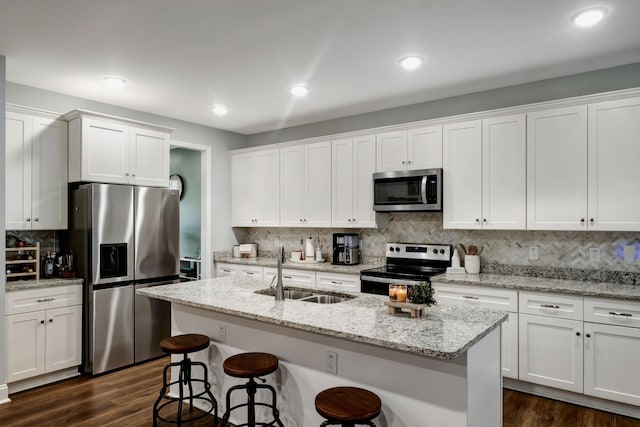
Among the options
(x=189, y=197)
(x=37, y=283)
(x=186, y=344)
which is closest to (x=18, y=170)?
(x=37, y=283)

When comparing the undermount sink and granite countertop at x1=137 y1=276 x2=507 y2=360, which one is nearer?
granite countertop at x1=137 y1=276 x2=507 y2=360

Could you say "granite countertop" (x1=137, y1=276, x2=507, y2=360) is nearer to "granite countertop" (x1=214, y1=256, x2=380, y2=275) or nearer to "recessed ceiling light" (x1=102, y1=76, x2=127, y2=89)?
"granite countertop" (x1=214, y1=256, x2=380, y2=275)

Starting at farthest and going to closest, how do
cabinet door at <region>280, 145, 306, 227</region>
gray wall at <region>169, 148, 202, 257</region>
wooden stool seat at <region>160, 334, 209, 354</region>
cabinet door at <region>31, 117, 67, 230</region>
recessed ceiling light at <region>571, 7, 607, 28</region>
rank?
gray wall at <region>169, 148, 202, 257</region>
cabinet door at <region>280, 145, 306, 227</region>
cabinet door at <region>31, 117, 67, 230</region>
wooden stool seat at <region>160, 334, 209, 354</region>
recessed ceiling light at <region>571, 7, 607, 28</region>

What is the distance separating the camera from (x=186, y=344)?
271 cm

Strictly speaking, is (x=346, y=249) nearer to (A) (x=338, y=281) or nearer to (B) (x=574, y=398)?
(A) (x=338, y=281)

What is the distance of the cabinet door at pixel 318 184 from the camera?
4.74 metres

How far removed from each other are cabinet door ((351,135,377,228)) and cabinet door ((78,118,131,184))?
2389mm

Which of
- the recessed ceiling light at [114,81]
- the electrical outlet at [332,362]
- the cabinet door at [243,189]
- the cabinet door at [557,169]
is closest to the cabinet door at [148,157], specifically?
the recessed ceiling light at [114,81]

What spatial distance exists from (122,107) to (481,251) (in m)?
4.10

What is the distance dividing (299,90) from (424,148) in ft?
4.41

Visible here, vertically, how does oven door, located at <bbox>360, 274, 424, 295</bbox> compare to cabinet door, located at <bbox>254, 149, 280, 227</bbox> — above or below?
below

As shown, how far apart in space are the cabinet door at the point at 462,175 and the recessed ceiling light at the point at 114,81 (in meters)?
3.00

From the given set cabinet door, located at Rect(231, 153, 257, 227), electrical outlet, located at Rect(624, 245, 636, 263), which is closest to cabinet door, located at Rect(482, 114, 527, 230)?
electrical outlet, located at Rect(624, 245, 636, 263)

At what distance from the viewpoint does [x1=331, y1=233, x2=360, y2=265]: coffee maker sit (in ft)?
15.1
